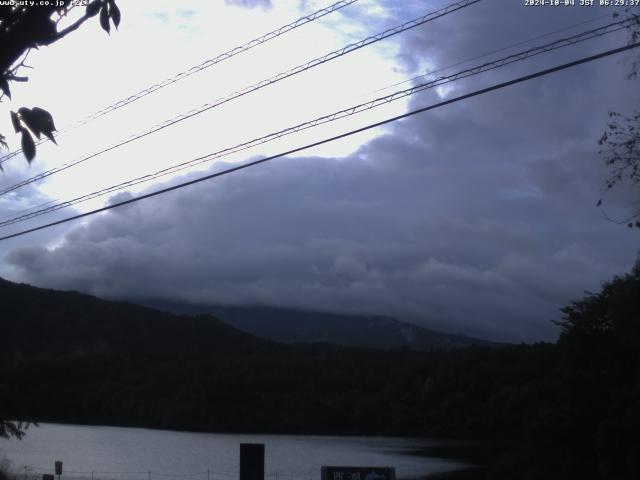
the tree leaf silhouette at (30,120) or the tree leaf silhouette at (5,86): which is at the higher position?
the tree leaf silhouette at (5,86)

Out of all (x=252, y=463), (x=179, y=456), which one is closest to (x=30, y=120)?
(x=252, y=463)

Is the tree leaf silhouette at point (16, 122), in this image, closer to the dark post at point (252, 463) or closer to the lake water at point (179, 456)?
the dark post at point (252, 463)

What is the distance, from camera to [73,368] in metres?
91.8

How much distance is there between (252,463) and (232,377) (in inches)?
3467

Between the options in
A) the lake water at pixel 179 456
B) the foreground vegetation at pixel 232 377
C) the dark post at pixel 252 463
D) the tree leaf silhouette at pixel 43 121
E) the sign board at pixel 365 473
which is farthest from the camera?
the foreground vegetation at pixel 232 377

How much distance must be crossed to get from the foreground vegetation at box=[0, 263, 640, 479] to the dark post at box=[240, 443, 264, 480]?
161 ft

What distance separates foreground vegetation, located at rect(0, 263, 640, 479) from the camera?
79.1m

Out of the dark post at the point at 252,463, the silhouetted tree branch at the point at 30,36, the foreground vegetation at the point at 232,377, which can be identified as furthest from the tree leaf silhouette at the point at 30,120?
the foreground vegetation at the point at 232,377

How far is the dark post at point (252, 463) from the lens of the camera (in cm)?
1398

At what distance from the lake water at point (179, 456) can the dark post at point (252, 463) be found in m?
20.9

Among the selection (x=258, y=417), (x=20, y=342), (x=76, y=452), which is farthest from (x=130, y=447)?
(x=258, y=417)

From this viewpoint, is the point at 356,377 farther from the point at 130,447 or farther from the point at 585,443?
the point at 585,443

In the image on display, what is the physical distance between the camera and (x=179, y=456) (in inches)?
2442

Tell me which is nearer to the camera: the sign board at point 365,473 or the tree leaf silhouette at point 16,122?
the tree leaf silhouette at point 16,122
